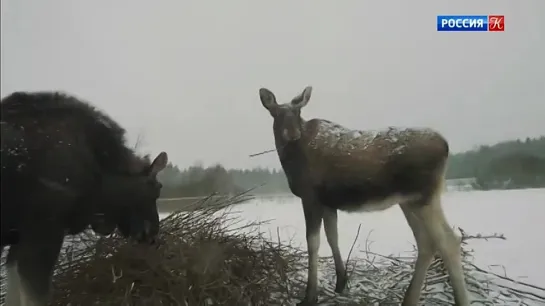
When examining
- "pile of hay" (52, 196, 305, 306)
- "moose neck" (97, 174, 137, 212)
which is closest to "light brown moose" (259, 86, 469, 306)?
"pile of hay" (52, 196, 305, 306)

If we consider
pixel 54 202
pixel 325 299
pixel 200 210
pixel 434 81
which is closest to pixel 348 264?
pixel 325 299

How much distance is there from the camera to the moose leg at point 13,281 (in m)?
1.14

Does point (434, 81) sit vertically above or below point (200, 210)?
above

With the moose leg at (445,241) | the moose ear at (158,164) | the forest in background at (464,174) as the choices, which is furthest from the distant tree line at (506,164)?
the moose ear at (158,164)

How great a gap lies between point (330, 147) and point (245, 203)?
0.88ft

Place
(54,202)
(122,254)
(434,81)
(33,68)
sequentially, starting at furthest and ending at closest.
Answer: (434,81) → (33,68) → (122,254) → (54,202)

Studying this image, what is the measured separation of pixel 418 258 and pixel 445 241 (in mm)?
83

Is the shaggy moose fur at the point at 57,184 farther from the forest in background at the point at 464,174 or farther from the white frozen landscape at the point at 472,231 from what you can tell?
the white frozen landscape at the point at 472,231

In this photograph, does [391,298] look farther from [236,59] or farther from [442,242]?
[236,59]

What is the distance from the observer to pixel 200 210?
1.38 m

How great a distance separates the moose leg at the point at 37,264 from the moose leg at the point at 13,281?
17 mm

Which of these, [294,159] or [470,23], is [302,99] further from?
[470,23]

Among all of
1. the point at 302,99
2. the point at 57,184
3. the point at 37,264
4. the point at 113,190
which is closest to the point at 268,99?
the point at 302,99

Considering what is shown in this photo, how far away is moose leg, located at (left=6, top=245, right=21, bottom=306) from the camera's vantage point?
1142mm
